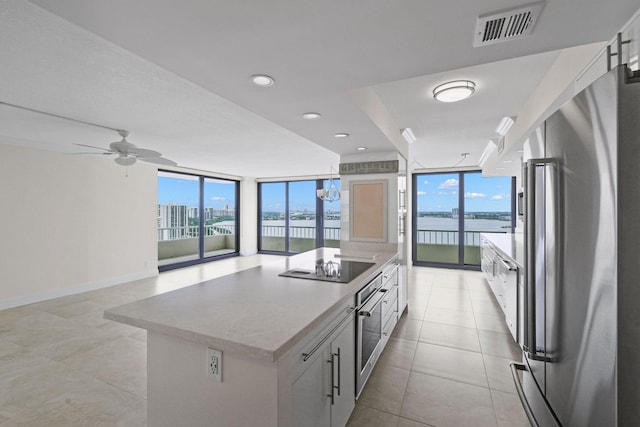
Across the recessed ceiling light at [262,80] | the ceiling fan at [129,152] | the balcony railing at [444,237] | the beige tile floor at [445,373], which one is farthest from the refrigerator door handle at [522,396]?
the balcony railing at [444,237]

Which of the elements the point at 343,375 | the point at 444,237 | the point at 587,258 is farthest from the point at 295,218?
the point at 587,258

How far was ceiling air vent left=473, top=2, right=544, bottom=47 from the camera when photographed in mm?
1099

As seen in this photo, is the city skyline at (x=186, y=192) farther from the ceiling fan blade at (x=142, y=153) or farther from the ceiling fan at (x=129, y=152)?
the ceiling fan blade at (x=142, y=153)

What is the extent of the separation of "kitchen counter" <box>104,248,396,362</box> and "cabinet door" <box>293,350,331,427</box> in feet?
0.77

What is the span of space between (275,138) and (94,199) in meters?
3.70

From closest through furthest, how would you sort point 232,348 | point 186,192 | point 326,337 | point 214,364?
point 232,348
point 214,364
point 326,337
point 186,192

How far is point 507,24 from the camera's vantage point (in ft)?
3.84

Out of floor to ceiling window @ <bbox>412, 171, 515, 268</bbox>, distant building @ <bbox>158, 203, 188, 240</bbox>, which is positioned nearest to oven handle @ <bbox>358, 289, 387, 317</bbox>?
floor to ceiling window @ <bbox>412, 171, 515, 268</bbox>

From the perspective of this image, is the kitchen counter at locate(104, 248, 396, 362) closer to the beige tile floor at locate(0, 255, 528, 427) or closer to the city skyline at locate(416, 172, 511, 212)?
the beige tile floor at locate(0, 255, 528, 427)

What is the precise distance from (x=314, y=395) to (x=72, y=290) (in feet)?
17.7

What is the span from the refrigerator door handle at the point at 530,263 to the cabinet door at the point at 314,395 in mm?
961

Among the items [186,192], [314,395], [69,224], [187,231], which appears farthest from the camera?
[187,231]

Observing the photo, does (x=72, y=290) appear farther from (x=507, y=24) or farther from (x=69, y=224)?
(x=507, y=24)

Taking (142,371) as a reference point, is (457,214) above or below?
above
